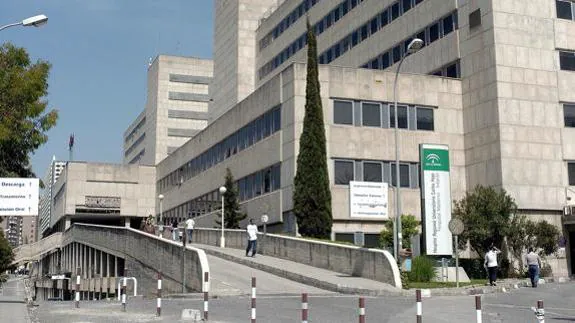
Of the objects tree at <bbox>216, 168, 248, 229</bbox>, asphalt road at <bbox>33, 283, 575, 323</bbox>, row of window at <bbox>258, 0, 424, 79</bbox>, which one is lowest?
asphalt road at <bbox>33, 283, 575, 323</bbox>

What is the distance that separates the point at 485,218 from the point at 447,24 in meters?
13.8

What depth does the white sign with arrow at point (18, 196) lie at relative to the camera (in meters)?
17.6

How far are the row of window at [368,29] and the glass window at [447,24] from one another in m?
2.87

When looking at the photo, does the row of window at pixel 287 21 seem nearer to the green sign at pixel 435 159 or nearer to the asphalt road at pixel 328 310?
the green sign at pixel 435 159

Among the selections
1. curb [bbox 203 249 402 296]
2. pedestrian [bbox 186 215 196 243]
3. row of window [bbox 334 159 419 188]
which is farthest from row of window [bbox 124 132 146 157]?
curb [bbox 203 249 402 296]

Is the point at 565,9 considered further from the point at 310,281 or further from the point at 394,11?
the point at 310,281

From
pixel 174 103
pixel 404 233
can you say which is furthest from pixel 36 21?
pixel 174 103

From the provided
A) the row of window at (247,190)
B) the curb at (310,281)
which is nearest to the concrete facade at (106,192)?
the row of window at (247,190)

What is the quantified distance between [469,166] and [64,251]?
3999 cm

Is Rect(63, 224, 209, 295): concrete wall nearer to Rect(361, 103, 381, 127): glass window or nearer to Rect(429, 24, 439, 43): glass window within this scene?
Rect(361, 103, 381, 127): glass window

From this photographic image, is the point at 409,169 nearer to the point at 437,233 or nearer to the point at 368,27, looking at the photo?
the point at 437,233

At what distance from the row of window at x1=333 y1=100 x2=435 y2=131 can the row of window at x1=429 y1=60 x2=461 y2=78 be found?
9.74 ft

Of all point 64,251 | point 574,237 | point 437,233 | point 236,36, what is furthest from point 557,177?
point 64,251

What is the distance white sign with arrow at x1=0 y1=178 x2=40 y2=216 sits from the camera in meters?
17.6
